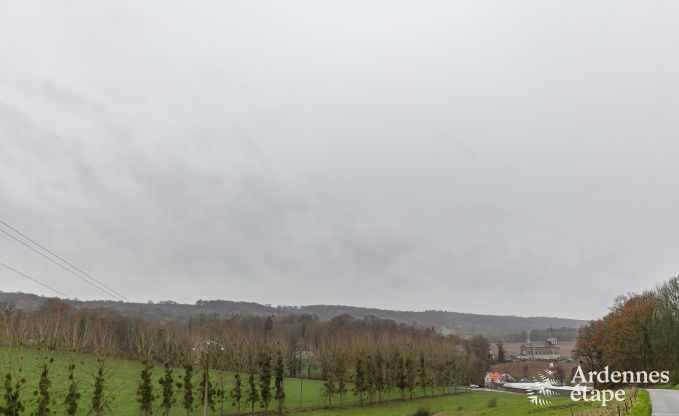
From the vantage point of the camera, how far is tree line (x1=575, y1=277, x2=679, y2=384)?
214 ft

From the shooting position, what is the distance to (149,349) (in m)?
59.8

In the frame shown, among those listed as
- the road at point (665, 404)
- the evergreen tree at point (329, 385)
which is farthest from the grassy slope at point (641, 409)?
the evergreen tree at point (329, 385)

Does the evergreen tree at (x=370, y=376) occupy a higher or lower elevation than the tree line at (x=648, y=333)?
lower

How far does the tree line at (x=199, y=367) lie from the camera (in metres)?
49.9

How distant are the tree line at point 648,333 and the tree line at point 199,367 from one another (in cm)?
3248

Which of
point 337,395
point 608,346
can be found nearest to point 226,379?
point 337,395

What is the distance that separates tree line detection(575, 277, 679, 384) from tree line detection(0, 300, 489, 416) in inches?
1279

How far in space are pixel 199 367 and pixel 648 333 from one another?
71.4 metres

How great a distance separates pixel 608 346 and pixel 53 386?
7617cm

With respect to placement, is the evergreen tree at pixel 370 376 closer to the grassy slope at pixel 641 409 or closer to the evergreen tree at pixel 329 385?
the evergreen tree at pixel 329 385

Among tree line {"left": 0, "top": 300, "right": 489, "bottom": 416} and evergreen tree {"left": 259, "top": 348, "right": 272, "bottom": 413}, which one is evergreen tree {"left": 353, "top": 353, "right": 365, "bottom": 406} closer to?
tree line {"left": 0, "top": 300, "right": 489, "bottom": 416}

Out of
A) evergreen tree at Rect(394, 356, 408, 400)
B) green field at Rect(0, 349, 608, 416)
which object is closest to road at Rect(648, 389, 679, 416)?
green field at Rect(0, 349, 608, 416)

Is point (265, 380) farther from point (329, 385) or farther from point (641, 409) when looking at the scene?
point (641, 409)

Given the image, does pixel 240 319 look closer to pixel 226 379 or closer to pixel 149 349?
pixel 226 379
